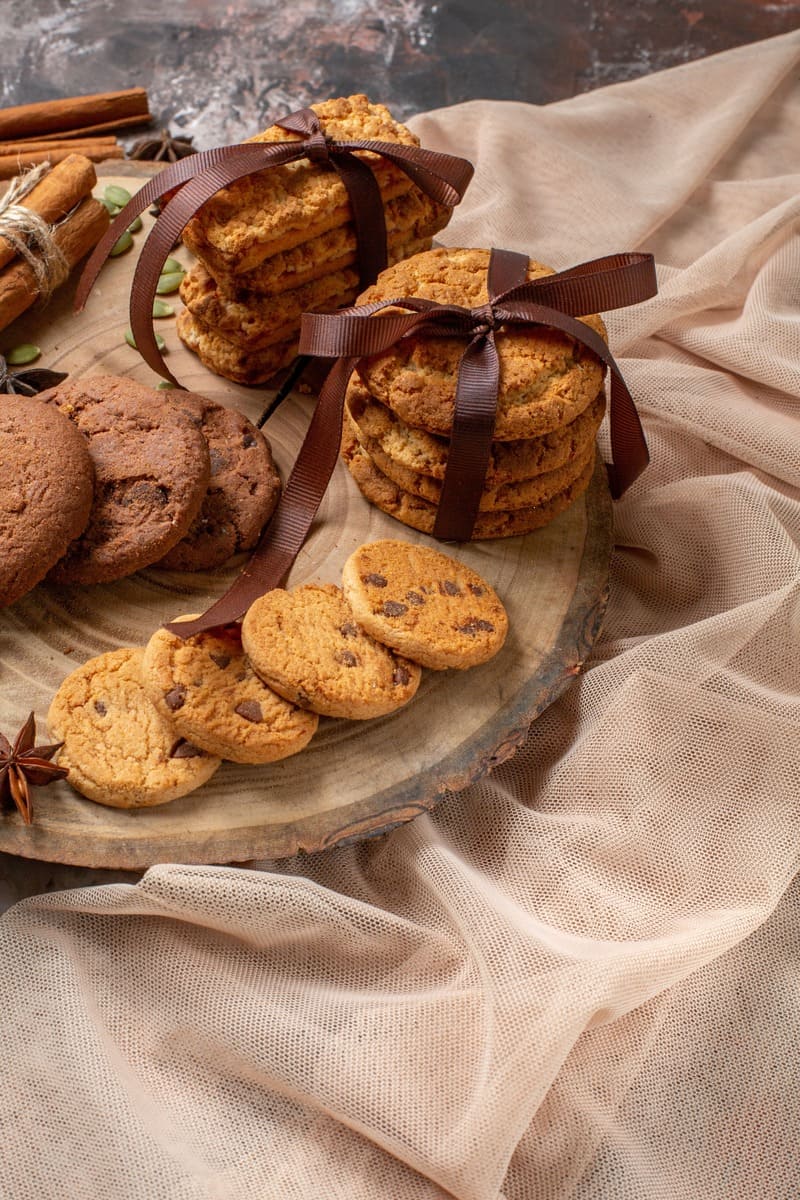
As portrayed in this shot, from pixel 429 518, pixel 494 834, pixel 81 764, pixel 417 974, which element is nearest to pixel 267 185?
pixel 429 518

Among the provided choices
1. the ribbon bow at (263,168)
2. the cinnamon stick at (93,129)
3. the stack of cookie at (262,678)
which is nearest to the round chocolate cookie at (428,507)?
the stack of cookie at (262,678)

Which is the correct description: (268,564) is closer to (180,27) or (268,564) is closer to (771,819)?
(771,819)

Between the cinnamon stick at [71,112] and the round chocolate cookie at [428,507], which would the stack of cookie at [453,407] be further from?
the cinnamon stick at [71,112]

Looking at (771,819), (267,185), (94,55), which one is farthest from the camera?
(94,55)

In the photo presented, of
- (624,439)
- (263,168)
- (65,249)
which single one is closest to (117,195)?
(65,249)

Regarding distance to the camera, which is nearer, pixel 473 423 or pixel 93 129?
pixel 473 423

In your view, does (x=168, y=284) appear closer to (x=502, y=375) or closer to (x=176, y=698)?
(x=502, y=375)
